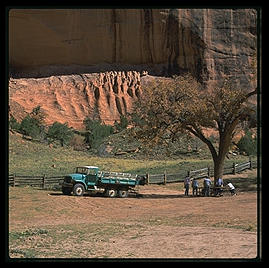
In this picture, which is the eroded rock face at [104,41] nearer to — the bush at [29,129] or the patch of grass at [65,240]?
the bush at [29,129]

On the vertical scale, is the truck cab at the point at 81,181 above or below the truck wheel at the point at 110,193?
above

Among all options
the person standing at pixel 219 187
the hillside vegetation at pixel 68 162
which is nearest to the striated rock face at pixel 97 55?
the hillside vegetation at pixel 68 162

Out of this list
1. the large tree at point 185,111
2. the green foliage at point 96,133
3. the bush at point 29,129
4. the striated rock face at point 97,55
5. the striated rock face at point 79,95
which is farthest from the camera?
the striated rock face at point 79,95

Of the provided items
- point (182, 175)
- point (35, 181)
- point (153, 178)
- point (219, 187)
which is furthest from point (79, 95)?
point (219, 187)

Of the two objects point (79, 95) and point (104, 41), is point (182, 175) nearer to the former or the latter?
point (79, 95)

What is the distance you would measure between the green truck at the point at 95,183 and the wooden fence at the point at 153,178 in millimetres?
3169

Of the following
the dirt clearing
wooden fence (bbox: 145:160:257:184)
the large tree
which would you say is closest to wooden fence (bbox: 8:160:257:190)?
wooden fence (bbox: 145:160:257:184)

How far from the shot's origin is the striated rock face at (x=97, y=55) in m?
65.1

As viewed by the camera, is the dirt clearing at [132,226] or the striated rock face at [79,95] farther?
the striated rock face at [79,95]

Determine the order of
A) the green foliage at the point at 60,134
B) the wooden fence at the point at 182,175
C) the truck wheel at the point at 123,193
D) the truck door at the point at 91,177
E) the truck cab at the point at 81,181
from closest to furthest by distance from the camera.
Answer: the truck cab at the point at 81,181
the truck door at the point at 91,177
the truck wheel at the point at 123,193
the wooden fence at the point at 182,175
the green foliage at the point at 60,134

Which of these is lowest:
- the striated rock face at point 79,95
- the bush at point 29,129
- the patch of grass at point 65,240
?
the patch of grass at point 65,240

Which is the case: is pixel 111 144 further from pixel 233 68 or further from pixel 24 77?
pixel 24 77

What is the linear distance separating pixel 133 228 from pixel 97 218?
10.4 feet
